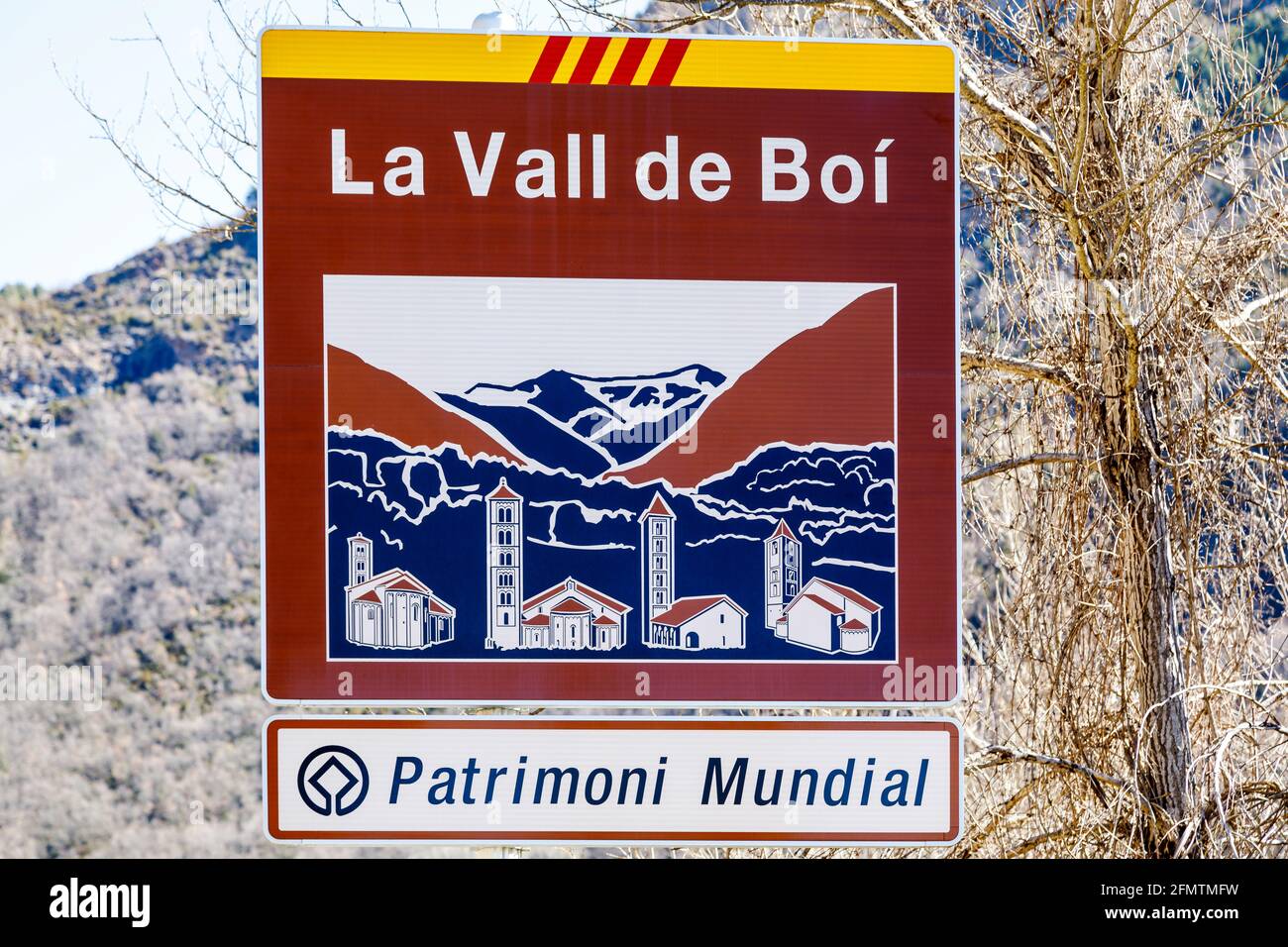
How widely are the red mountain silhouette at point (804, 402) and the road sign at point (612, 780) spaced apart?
648 mm

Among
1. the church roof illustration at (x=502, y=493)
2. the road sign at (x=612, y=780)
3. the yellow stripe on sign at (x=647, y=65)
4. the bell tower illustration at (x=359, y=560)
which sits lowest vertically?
the road sign at (x=612, y=780)

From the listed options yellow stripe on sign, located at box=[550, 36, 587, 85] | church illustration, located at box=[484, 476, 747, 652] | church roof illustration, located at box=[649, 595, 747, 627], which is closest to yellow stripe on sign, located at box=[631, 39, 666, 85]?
yellow stripe on sign, located at box=[550, 36, 587, 85]

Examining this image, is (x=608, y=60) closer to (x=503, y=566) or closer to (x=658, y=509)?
(x=658, y=509)

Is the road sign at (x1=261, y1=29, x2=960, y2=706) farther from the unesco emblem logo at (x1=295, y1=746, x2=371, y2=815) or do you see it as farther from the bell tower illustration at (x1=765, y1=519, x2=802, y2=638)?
the unesco emblem logo at (x1=295, y1=746, x2=371, y2=815)

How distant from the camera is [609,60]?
3.14 m

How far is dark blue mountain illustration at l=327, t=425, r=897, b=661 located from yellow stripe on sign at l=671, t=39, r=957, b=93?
80cm

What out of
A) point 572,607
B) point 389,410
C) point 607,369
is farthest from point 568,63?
point 572,607

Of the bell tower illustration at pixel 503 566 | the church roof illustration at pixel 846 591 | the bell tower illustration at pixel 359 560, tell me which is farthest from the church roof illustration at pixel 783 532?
the bell tower illustration at pixel 359 560

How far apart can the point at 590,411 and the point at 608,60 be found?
88 cm

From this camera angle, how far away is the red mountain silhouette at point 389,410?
9.97 feet

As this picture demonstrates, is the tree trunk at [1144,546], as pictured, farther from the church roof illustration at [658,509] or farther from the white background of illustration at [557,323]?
the church roof illustration at [658,509]

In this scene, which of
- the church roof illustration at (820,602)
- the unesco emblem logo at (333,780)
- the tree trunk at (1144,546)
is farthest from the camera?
the tree trunk at (1144,546)
